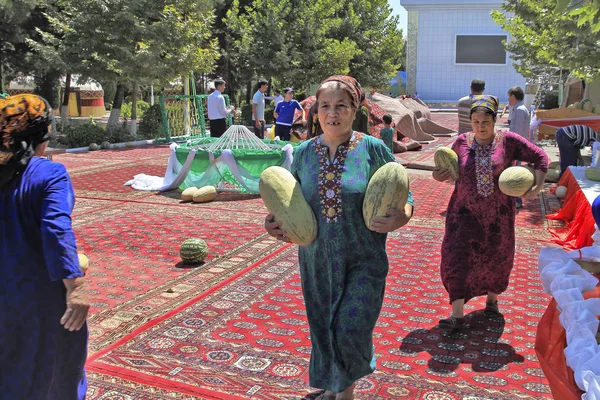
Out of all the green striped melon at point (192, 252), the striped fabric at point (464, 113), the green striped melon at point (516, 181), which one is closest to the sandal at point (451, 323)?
the green striped melon at point (516, 181)

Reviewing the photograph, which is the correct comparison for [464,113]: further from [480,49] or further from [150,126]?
[480,49]

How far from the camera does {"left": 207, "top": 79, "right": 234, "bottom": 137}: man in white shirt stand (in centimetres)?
1320

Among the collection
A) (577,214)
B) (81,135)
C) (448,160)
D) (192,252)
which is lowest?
(192,252)

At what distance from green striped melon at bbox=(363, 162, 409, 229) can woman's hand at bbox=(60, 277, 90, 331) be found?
136 centimetres

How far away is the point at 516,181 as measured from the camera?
4082 millimetres

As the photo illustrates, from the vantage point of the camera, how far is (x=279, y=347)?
414cm

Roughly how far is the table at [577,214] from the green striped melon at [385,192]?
12.8 feet

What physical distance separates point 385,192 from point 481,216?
5.96ft

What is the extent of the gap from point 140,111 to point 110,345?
29.5 metres

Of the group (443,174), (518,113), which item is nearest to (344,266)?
(443,174)

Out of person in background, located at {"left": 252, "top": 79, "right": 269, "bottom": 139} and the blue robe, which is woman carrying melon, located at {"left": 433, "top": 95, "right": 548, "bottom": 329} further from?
person in background, located at {"left": 252, "top": 79, "right": 269, "bottom": 139}

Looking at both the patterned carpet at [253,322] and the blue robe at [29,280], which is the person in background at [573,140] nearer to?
the patterned carpet at [253,322]

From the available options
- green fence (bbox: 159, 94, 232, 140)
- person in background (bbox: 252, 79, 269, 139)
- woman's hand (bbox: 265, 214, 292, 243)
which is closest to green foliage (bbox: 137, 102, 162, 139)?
green fence (bbox: 159, 94, 232, 140)

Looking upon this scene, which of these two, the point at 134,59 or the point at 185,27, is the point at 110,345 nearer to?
the point at 134,59
